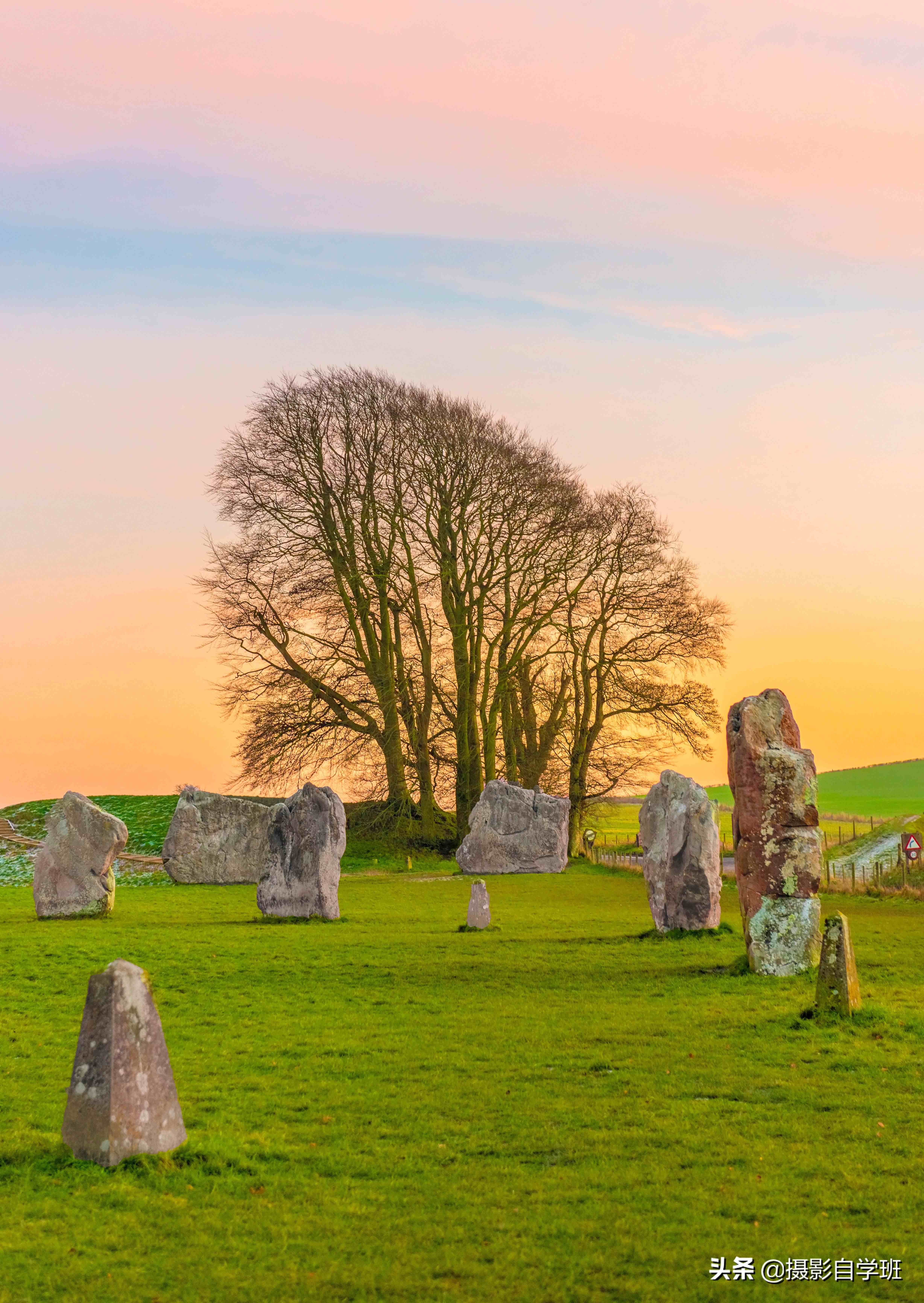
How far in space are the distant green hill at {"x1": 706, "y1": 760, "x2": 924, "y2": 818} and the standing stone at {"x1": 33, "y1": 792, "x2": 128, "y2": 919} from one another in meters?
50.5

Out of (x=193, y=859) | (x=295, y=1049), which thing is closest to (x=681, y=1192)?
(x=295, y=1049)

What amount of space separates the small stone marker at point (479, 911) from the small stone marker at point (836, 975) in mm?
9462

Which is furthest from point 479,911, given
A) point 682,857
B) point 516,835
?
point 516,835

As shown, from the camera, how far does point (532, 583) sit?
4047 cm

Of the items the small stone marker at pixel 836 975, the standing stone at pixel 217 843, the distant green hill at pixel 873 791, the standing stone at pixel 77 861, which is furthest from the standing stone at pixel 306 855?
the distant green hill at pixel 873 791

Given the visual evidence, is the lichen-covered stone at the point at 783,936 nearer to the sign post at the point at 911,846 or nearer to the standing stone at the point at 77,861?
the standing stone at the point at 77,861

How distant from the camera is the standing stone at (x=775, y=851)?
1495cm

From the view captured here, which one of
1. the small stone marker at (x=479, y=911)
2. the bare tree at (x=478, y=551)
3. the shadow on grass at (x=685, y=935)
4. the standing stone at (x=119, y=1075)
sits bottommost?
the shadow on grass at (x=685, y=935)

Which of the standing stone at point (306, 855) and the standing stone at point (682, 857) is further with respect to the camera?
the standing stone at point (306, 855)

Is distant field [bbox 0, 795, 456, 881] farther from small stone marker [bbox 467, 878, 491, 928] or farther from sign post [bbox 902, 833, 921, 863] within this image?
small stone marker [bbox 467, 878, 491, 928]

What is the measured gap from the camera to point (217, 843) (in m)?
32.1

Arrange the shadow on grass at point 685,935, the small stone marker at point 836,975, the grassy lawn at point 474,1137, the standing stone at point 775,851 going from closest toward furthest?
1. the grassy lawn at point 474,1137
2. the small stone marker at point 836,975
3. the standing stone at point 775,851
4. the shadow on grass at point 685,935

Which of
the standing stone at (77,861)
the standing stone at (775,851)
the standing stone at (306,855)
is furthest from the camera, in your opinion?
the standing stone at (77,861)

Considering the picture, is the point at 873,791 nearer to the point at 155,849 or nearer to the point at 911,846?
the point at 911,846
